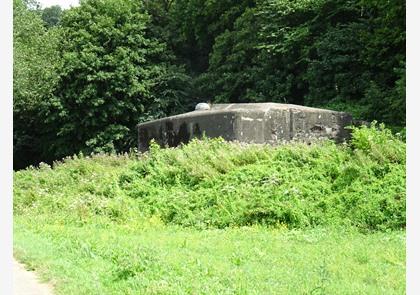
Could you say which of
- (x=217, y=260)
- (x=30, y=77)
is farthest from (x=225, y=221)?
(x=30, y=77)

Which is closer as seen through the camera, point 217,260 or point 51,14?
point 217,260

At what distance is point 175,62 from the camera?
31203 millimetres

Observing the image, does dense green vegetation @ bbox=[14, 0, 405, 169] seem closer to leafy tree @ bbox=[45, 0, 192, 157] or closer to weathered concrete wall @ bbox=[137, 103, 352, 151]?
leafy tree @ bbox=[45, 0, 192, 157]

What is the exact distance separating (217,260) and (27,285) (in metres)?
2.17

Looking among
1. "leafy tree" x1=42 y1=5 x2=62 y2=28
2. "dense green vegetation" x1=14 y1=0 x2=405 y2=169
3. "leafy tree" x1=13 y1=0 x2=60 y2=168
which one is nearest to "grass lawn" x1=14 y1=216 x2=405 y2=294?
"dense green vegetation" x1=14 y1=0 x2=405 y2=169

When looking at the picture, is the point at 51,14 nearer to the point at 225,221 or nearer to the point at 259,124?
the point at 259,124

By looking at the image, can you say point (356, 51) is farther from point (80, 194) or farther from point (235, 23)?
point (80, 194)

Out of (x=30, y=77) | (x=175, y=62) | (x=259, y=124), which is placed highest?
(x=175, y=62)

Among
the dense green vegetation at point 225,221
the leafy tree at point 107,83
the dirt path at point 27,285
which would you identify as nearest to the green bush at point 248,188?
the dense green vegetation at point 225,221

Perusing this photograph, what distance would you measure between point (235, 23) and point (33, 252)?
22.2m

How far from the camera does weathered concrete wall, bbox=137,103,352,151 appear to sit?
15078 millimetres

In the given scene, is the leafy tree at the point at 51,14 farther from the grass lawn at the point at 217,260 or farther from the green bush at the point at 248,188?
the grass lawn at the point at 217,260

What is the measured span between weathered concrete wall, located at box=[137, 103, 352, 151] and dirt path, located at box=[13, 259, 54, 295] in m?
9.68

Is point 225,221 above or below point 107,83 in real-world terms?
below
